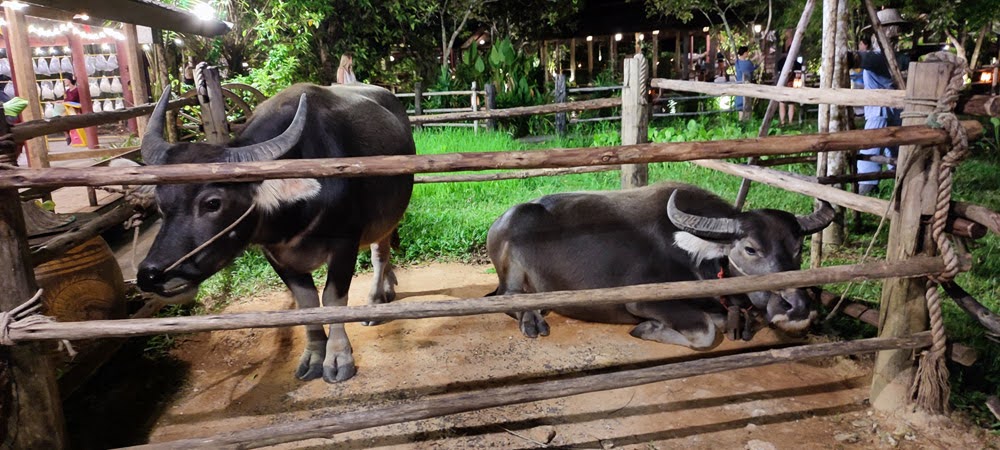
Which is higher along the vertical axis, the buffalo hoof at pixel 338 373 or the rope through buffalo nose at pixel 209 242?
the rope through buffalo nose at pixel 209 242

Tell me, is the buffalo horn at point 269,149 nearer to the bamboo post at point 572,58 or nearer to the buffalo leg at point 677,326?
the buffalo leg at point 677,326

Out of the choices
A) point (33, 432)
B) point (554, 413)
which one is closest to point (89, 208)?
point (33, 432)

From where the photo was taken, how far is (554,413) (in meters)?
2.96

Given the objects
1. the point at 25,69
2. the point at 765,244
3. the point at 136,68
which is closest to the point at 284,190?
the point at 765,244

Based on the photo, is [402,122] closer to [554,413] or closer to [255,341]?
[255,341]

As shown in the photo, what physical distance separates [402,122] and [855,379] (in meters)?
3.26

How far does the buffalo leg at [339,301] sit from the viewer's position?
337 centimetres

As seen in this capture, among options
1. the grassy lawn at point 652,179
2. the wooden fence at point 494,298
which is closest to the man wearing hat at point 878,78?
the grassy lawn at point 652,179

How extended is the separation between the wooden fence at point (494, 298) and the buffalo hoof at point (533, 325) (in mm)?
1548

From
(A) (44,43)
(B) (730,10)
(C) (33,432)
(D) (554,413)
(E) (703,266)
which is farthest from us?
(B) (730,10)

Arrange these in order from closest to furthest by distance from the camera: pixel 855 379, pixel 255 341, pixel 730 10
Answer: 1. pixel 855 379
2. pixel 255 341
3. pixel 730 10

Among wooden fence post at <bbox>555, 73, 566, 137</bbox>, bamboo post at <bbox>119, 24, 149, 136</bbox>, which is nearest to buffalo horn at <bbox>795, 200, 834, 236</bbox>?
bamboo post at <bbox>119, 24, 149, 136</bbox>

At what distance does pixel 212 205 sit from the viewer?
9.02 feet

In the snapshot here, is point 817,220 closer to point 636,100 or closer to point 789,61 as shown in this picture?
point 789,61
